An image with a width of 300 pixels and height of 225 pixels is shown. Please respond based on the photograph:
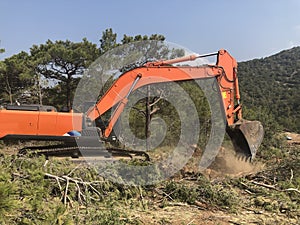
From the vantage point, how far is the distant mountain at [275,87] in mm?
22720

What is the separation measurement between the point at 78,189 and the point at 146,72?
3.15 m

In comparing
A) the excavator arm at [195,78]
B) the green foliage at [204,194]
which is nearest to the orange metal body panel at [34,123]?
the excavator arm at [195,78]

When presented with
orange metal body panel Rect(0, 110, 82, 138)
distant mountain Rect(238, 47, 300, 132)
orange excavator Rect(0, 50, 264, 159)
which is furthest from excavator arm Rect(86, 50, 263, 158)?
distant mountain Rect(238, 47, 300, 132)

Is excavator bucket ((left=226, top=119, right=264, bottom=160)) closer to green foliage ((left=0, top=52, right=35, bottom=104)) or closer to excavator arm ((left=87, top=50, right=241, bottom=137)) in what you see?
excavator arm ((left=87, top=50, right=241, bottom=137))

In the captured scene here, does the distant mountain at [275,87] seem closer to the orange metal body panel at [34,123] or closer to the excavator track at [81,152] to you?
the excavator track at [81,152]

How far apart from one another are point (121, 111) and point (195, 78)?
→ 68.2 inches

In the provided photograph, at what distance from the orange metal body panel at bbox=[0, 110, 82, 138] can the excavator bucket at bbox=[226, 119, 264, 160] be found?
10.8 feet

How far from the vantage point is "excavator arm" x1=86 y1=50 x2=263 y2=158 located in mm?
6238

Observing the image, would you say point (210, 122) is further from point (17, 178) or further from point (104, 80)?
point (17, 178)

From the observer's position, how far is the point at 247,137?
6.15 metres

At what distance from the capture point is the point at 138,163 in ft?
17.6

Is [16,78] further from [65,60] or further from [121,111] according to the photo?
[121,111]

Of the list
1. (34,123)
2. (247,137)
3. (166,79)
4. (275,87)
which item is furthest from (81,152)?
(275,87)

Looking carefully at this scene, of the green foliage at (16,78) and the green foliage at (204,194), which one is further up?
the green foliage at (16,78)
